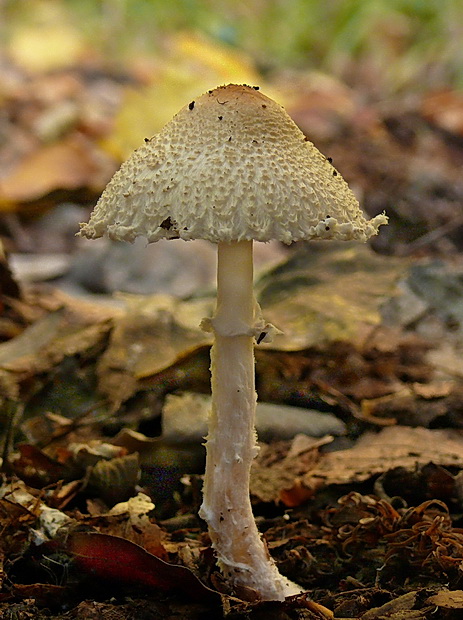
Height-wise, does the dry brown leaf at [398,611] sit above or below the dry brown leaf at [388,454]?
below

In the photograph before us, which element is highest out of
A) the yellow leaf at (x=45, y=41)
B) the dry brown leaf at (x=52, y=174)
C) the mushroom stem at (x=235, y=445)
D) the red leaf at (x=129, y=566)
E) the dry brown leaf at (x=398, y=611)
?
the yellow leaf at (x=45, y=41)

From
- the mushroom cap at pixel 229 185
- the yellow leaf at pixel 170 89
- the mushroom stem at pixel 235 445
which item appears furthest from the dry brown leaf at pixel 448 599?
the yellow leaf at pixel 170 89

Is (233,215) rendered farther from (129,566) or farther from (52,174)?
(52,174)

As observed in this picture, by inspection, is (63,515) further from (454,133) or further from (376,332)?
(454,133)

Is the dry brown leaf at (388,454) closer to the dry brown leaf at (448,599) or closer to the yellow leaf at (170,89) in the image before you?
the dry brown leaf at (448,599)

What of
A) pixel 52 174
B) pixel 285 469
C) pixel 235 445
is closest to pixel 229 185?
pixel 235 445

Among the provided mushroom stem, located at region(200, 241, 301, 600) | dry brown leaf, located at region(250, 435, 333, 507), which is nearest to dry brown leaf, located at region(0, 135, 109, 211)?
dry brown leaf, located at region(250, 435, 333, 507)

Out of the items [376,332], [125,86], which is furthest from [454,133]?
[376,332]
